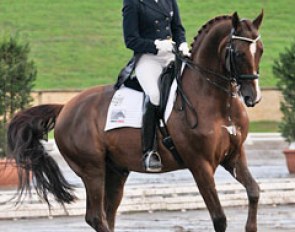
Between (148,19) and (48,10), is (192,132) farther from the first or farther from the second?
(48,10)

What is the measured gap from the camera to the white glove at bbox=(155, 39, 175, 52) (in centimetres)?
997

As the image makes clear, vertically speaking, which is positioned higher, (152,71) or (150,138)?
(152,71)

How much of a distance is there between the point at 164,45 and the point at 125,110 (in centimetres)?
81

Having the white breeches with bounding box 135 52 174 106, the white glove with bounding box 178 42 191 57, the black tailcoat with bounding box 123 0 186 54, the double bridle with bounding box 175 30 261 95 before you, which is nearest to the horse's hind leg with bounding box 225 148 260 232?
the double bridle with bounding box 175 30 261 95

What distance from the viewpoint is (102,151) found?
34.9 ft

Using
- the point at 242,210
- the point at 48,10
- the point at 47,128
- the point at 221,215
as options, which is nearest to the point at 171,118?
the point at 221,215

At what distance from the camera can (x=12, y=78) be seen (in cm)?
1845

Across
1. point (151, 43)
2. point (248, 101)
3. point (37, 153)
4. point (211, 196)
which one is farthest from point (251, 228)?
point (37, 153)

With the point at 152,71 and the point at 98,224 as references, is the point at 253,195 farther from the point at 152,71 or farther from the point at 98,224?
the point at 98,224

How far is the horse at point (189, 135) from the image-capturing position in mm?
9281

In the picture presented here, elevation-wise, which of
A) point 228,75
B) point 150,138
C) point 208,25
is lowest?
point 150,138

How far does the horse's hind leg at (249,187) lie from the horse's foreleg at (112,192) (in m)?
1.66

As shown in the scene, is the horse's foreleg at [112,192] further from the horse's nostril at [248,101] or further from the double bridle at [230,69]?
the horse's nostril at [248,101]

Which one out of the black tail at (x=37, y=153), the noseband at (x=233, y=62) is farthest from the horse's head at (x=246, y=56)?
the black tail at (x=37, y=153)
